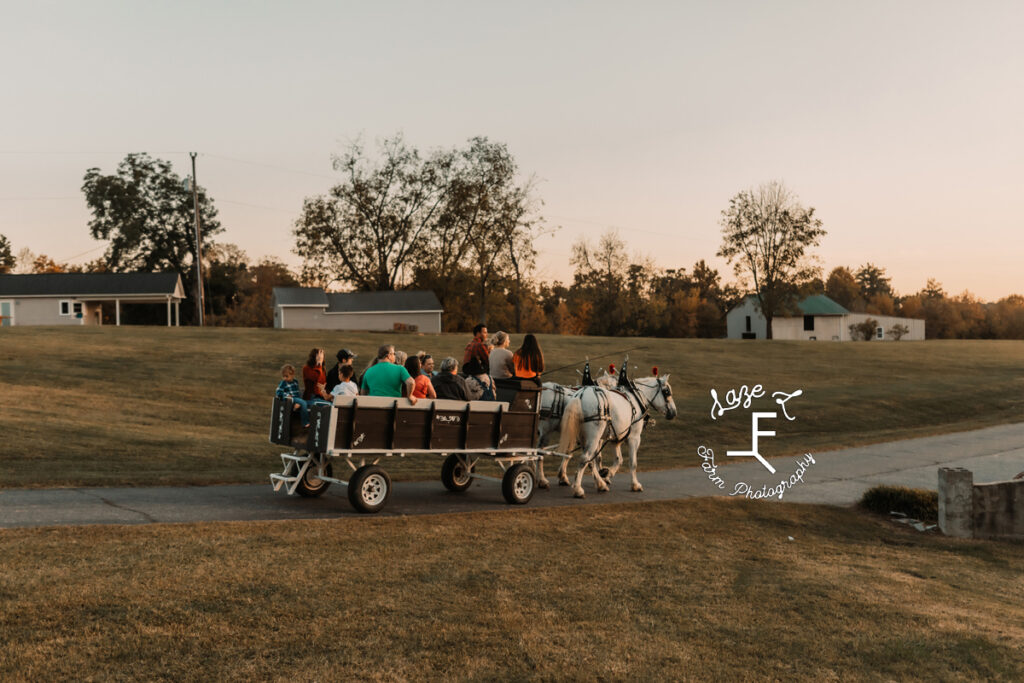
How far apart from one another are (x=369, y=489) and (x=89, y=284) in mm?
65132

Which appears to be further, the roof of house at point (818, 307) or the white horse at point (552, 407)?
the roof of house at point (818, 307)

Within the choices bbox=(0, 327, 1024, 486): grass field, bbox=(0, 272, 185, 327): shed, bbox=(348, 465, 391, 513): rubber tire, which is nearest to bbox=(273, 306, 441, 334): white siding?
bbox=(0, 272, 185, 327): shed

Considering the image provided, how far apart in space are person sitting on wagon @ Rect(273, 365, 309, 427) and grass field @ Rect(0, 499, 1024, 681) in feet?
5.41

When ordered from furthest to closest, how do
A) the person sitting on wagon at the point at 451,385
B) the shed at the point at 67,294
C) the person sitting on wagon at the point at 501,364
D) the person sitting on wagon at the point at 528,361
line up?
the shed at the point at 67,294
the person sitting on wagon at the point at 501,364
the person sitting on wagon at the point at 528,361
the person sitting on wagon at the point at 451,385

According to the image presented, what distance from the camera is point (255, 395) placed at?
3022 cm

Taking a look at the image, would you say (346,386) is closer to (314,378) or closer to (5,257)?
(314,378)

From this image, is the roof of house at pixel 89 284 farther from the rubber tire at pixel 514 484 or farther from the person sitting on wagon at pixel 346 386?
the rubber tire at pixel 514 484

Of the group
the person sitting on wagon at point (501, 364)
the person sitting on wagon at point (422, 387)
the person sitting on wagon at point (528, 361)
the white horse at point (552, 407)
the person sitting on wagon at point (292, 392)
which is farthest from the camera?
the white horse at point (552, 407)

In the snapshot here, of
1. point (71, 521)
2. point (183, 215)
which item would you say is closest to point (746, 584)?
point (71, 521)

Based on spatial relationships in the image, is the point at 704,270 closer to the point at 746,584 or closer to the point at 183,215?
the point at 183,215

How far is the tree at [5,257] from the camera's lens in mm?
98688

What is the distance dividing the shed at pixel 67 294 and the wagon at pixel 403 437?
58.3 meters

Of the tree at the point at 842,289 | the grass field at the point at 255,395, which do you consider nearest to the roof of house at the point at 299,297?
the grass field at the point at 255,395

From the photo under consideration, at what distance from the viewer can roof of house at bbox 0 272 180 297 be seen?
2638 inches
